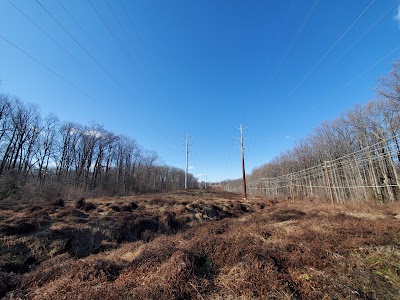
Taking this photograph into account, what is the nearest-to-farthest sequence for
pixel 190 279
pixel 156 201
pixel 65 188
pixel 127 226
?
pixel 190 279 → pixel 127 226 → pixel 156 201 → pixel 65 188

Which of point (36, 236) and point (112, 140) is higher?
point (112, 140)

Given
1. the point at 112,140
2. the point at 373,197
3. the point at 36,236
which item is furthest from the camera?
the point at 112,140

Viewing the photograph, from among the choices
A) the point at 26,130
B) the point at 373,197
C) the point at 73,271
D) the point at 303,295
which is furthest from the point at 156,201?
the point at 26,130

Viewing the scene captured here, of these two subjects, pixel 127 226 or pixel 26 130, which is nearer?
pixel 127 226

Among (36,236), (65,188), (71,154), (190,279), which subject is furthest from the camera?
(71,154)

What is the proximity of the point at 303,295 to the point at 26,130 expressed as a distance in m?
40.9

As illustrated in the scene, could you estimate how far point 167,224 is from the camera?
11.7 metres

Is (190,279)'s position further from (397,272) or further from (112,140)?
(112,140)

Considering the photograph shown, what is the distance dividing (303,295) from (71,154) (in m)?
46.2

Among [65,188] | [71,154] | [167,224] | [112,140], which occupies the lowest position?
[167,224]

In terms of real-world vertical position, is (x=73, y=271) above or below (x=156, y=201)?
below

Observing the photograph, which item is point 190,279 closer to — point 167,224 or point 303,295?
point 303,295

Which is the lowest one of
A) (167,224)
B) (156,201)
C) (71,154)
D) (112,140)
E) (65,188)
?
(167,224)

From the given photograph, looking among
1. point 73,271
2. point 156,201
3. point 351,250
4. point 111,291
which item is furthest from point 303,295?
point 156,201
